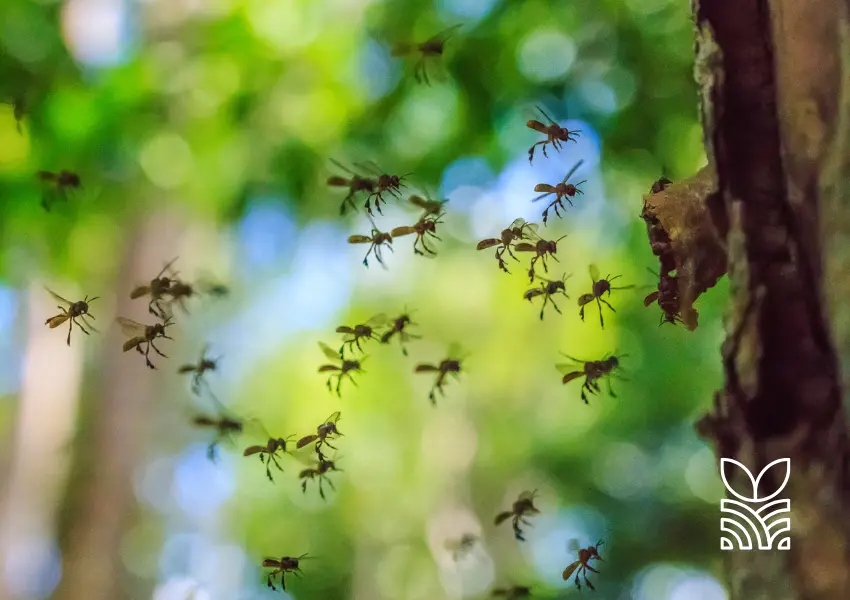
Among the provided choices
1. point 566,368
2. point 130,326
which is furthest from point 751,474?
point 130,326

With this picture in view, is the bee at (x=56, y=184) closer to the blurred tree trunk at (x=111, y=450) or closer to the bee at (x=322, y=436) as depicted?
the blurred tree trunk at (x=111, y=450)

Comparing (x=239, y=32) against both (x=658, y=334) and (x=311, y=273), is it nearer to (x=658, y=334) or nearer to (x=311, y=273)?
(x=311, y=273)

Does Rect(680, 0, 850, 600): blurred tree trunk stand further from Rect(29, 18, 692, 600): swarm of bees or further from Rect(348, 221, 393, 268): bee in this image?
Rect(348, 221, 393, 268): bee

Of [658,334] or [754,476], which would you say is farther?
[658,334]

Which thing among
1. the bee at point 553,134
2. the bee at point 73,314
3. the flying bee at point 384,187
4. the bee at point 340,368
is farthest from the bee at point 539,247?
the bee at point 73,314

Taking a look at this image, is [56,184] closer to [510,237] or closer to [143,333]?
[143,333]

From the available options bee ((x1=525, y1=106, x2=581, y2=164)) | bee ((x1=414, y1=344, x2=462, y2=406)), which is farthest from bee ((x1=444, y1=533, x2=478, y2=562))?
bee ((x1=525, y1=106, x2=581, y2=164))

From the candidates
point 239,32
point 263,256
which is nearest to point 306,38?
point 239,32
